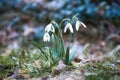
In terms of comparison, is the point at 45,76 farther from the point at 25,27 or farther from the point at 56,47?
the point at 25,27

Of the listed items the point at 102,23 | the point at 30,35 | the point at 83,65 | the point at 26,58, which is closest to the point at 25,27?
the point at 30,35

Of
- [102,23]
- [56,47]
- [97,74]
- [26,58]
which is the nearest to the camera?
[97,74]

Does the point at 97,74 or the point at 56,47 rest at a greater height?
the point at 56,47

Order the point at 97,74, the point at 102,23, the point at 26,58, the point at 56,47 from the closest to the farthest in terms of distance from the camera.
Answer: the point at 97,74 < the point at 56,47 < the point at 26,58 < the point at 102,23

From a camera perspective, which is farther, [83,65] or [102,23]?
[102,23]

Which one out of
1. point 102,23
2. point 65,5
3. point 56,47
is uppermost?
point 65,5

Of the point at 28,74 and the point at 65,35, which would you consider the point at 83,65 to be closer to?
the point at 28,74
